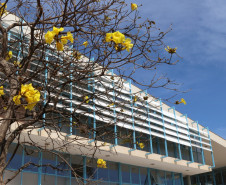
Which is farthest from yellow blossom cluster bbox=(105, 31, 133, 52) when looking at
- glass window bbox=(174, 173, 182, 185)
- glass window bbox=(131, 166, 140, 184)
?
glass window bbox=(174, 173, 182, 185)

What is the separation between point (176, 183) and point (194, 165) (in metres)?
1.94

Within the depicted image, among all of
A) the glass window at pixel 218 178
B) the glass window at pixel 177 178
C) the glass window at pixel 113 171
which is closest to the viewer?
the glass window at pixel 113 171

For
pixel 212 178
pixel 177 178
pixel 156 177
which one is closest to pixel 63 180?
pixel 156 177

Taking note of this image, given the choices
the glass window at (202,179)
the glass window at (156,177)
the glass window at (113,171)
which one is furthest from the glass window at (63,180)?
the glass window at (202,179)

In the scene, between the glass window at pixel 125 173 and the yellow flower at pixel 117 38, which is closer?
the yellow flower at pixel 117 38

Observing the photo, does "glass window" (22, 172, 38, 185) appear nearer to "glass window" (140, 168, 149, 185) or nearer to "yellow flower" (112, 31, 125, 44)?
"glass window" (140, 168, 149, 185)

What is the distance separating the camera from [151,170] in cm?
1875

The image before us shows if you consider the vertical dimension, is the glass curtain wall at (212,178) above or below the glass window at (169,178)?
above

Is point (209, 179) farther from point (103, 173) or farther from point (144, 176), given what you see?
point (103, 173)

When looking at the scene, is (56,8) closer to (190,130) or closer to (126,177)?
(126,177)

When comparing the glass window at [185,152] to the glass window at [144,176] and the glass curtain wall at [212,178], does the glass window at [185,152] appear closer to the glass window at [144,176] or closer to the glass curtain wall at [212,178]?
the glass window at [144,176]

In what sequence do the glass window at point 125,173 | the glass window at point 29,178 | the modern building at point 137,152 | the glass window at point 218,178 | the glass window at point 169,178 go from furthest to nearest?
the glass window at point 218,178 → the glass window at point 169,178 → the glass window at point 125,173 → the modern building at point 137,152 → the glass window at point 29,178

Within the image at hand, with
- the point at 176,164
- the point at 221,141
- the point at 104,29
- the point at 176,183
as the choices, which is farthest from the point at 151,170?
the point at 104,29

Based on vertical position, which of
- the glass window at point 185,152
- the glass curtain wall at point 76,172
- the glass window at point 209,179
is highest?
the glass window at point 185,152
